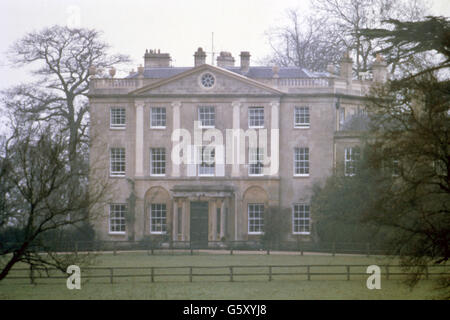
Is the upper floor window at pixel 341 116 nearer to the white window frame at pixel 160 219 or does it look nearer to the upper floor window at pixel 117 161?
the white window frame at pixel 160 219

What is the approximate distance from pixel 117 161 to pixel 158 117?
3.17 metres

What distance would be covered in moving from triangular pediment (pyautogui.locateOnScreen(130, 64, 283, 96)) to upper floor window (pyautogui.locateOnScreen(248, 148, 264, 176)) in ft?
9.93

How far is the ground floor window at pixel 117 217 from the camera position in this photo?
43.1 meters

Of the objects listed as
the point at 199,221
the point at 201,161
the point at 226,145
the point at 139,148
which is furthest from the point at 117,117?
the point at 199,221

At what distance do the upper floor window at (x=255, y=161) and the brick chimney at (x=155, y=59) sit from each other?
7.74 metres

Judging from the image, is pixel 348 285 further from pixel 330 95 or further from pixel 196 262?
pixel 330 95

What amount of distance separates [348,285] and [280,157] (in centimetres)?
1918

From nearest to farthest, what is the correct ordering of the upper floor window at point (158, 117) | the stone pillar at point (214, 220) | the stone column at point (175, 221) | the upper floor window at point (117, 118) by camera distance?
1. the stone pillar at point (214, 220)
2. the stone column at point (175, 221)
3. the upper floor window at point (158, 117)
4. the upper floor window at point (117, 118)

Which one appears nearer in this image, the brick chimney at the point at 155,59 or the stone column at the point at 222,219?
the stone column at the point at 222,219

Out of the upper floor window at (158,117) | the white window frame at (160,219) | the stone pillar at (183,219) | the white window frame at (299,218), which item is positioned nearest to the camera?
the stone pillar at (183,219)

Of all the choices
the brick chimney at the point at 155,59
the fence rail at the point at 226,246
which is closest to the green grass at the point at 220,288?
the fence rail at the point at 226,246

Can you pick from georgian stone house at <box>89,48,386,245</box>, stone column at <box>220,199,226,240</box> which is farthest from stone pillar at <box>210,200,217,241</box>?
georgian stone house at <box>89,48,386,245</box>

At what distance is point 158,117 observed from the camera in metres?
43.7

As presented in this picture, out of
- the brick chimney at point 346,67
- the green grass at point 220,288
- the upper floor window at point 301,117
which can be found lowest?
the green grass at point 220,288
